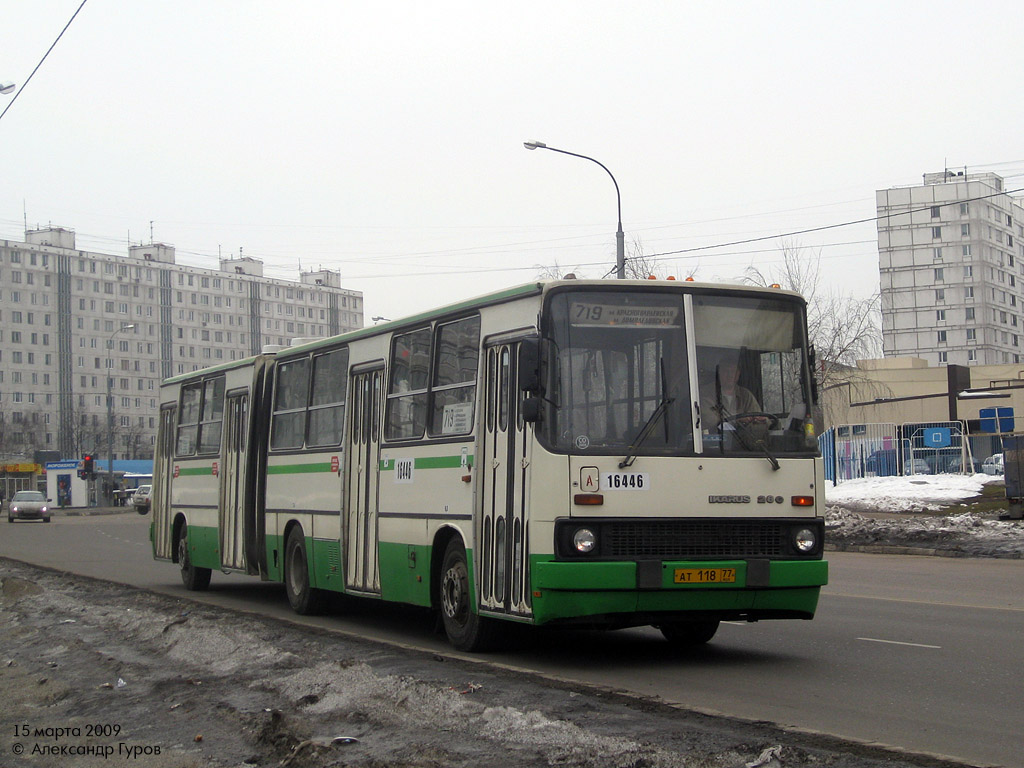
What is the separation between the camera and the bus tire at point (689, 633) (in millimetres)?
11273

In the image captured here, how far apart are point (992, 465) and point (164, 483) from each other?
29085 mm

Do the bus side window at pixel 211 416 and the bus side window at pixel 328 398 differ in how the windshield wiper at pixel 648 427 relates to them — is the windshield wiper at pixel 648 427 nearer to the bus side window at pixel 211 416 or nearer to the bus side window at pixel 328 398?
the bus side window at pixel 328 398

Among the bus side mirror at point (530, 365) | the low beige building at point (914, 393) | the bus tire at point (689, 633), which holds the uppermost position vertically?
the low beige building at point (914, 393)

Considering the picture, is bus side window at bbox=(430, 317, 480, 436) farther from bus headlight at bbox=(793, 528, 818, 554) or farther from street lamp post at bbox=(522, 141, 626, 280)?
street lamp post at bbox=(522, 141, 626, 280)

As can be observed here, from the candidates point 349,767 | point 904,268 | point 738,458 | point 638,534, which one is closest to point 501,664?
point 638,534

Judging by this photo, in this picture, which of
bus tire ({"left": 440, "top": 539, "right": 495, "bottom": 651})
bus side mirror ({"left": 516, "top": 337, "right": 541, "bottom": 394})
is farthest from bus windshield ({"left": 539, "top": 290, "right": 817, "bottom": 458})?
bus tire ({"left": 440, "top": 539, "right": 495, "bottom": 651})

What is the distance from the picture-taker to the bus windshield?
9836 mm

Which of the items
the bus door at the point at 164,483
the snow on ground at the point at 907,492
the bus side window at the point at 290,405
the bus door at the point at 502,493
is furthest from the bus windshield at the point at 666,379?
the snow on ground at the point at 907,492

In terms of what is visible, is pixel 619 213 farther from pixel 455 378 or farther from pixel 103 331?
pixel 103 331

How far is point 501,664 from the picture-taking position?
33.2 ft

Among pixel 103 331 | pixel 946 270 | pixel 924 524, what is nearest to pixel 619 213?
pixel 924 524

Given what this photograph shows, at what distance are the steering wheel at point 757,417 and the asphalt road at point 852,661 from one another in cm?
186

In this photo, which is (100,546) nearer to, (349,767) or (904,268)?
(349,767)

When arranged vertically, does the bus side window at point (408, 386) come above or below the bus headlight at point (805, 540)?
above
